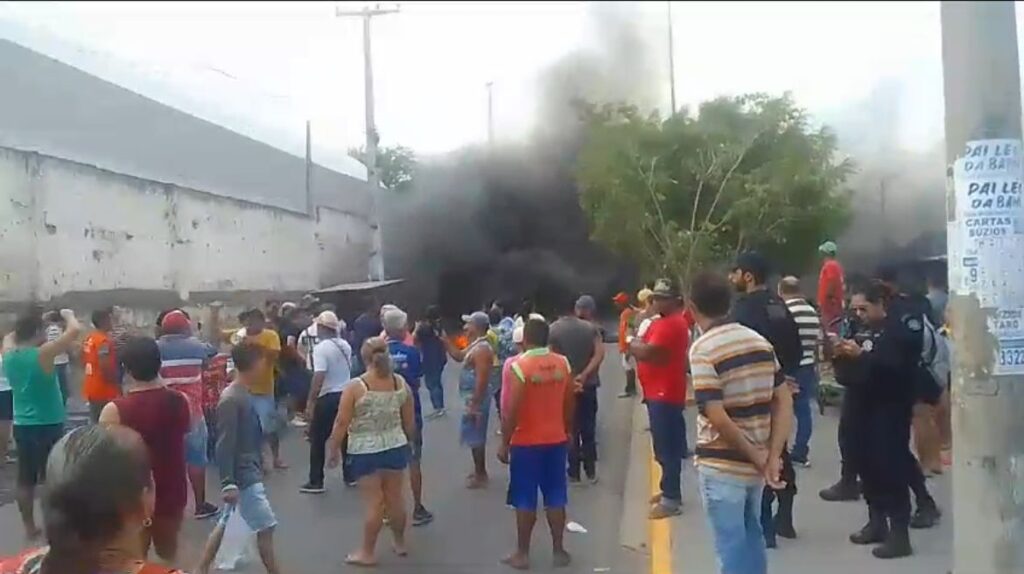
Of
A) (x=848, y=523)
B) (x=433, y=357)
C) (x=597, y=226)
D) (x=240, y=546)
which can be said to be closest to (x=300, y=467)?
(x=433, y=357)

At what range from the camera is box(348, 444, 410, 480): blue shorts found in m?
6.07

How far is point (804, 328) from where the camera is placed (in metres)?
7.30

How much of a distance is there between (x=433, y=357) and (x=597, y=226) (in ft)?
26.9

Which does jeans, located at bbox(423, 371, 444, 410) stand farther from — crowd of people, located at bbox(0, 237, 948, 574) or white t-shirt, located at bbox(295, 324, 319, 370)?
crowd of people, located at bbox(0, 237, 948, 574)

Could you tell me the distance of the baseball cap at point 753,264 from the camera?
18.9ft

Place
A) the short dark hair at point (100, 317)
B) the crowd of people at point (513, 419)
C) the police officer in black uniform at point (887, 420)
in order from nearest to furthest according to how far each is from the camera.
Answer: the crowd of people at point (513, 419), the police officer in black uniform at point (887, 420), the short dark hair at point (100, 317)

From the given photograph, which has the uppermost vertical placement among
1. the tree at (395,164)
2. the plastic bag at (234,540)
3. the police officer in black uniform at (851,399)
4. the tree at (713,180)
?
the tree at (395,164)

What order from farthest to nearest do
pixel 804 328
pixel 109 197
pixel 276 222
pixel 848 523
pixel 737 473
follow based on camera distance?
pixel 276 222, pixel 109 197, pixel 804 328, pixel 848 523, pixel 737 473

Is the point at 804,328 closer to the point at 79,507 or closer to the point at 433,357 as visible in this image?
the point at 433,357

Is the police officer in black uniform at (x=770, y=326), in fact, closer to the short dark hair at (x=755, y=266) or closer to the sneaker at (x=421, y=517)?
the short dark hair at (x=755, y=266)

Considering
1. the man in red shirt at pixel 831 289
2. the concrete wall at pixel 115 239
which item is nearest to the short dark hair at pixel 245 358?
the concrete wall at pixel 115 239

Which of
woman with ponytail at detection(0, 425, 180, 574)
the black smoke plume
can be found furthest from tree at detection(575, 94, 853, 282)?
woman with ponytail at detection(0, 425, 180, 574)

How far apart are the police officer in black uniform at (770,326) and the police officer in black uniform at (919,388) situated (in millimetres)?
558

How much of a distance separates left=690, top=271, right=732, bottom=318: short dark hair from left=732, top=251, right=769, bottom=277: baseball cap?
1542 mm
